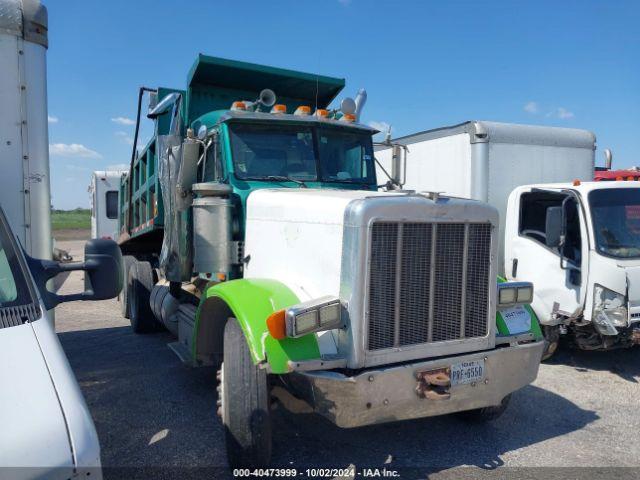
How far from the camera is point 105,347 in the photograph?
6.75 m

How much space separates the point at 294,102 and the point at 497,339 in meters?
Result: 4.23

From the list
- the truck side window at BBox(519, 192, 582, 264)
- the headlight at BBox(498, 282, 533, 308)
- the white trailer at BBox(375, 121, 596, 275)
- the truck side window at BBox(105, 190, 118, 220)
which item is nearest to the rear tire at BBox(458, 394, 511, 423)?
the headlight at BBox(498, 282, 533, 308)

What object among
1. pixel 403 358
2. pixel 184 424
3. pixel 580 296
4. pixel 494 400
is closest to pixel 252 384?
pixel 403 358

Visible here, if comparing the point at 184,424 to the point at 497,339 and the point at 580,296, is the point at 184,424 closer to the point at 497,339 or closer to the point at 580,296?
the point at 497,339

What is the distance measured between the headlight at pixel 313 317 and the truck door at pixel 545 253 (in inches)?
147

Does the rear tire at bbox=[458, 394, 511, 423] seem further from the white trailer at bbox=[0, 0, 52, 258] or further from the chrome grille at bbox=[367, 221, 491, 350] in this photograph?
the white trailer at bbox=[0, 0, 52, 258]

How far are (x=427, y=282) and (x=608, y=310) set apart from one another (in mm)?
3229

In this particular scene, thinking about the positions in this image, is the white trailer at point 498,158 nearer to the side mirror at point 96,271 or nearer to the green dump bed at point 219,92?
the green dump bed at point 219,92

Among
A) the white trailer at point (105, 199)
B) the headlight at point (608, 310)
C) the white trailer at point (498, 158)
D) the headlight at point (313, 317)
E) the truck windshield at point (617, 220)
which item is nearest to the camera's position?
the headlight at point (313, 317)

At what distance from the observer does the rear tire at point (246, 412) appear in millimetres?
3227

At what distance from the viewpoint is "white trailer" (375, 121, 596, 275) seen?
23.0 ft

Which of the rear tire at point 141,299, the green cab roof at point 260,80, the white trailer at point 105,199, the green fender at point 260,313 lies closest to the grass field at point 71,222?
the white trailer at point 105,199

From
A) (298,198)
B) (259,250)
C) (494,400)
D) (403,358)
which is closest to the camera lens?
(403,358)

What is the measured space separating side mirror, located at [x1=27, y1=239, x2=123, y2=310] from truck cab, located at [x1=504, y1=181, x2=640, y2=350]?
15.5 feet
